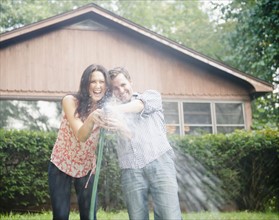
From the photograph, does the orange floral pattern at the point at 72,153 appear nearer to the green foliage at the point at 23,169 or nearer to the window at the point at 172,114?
the green foliage at the point at 23,169

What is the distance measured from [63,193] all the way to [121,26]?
898 centimetres

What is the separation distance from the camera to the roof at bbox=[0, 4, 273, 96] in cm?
1073

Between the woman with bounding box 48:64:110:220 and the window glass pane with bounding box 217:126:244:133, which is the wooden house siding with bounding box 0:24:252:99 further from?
the woman with bounding box 48:64:110:220

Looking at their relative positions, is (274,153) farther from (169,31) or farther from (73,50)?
(169,31)

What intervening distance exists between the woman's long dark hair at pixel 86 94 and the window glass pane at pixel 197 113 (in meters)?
9.39

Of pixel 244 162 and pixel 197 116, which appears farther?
pixel 197 116

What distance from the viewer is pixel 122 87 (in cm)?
273

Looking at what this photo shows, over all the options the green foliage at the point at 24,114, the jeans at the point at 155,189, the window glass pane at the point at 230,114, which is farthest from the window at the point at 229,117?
the jeans at the point at 155,189

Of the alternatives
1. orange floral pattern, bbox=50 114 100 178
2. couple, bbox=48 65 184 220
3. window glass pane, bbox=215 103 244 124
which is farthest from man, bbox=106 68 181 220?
window glass pane, bbox=215 103 244 124

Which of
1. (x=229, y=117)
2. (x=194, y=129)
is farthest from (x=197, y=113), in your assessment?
(x=229, y=117)

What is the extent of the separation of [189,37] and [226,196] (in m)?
16.3

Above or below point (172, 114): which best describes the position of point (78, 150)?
below

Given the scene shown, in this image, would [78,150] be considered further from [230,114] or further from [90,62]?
[230,114]

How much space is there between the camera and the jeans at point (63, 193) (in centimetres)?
288
